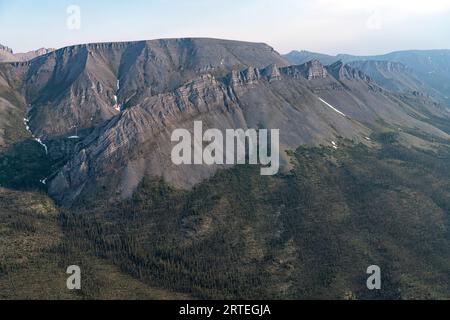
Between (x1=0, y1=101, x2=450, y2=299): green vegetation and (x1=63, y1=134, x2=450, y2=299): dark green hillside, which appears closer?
(x1=0, y1=101, x2=450, y2=299): green vegetation

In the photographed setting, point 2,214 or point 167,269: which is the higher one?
point 2,214

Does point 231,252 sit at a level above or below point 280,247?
below

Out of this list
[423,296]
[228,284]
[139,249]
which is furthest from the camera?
[139,249]

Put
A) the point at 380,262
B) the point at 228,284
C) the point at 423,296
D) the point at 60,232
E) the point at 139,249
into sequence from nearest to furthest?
the point at 423,296 → the point at 228,284 → the point at 380,262 → the point at 139,249 → the point at 60,232

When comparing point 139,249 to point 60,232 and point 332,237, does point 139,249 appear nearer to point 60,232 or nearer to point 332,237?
point 60,232

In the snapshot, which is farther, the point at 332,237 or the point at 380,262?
the point at 332,237

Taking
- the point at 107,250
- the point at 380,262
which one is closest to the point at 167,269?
the point at 107,250

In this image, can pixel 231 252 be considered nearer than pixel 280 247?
Yes

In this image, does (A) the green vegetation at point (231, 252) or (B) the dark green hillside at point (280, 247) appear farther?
(B) the dark green hillside at point (280, 247)

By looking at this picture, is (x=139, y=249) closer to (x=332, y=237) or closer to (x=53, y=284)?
(x=53, y=284)
